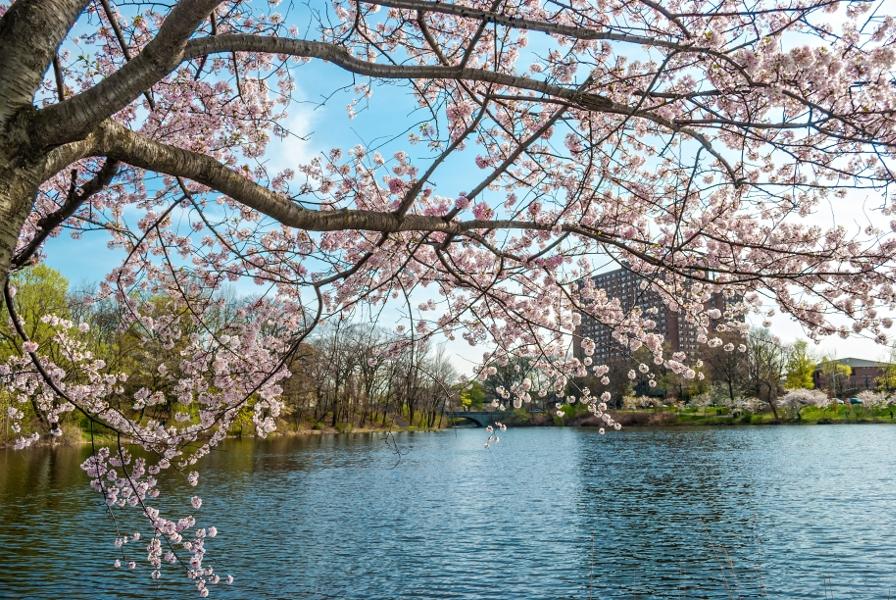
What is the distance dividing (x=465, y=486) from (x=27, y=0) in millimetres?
21052

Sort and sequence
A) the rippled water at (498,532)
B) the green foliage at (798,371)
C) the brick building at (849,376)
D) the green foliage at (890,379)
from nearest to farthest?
the rippled water at (498,532) < the green foliage at (890,379) < the green foliage at (798,371) < the brick building at (849,376)

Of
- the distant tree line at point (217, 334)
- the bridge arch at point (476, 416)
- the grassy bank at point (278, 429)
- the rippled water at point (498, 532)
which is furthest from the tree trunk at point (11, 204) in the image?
the bridge arch at point (476, 416)

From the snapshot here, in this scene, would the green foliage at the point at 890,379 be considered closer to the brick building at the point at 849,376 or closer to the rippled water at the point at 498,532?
the brick building at the point at 849,376

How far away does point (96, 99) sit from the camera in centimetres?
326

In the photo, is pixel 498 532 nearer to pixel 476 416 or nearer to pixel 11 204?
pixel 11 204

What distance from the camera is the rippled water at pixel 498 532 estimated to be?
36.1 ft

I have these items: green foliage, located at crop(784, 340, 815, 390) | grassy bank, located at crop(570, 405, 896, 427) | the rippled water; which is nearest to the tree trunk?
the rippled water

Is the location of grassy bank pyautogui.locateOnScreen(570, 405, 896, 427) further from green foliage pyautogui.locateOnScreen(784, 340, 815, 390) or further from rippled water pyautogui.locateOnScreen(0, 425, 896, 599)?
rippled water pyautogui.locateOnScreen(0, 425, 896, 599)

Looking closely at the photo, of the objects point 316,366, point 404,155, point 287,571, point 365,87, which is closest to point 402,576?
point 287,571

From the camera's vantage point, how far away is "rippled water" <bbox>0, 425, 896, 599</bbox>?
11.0 m

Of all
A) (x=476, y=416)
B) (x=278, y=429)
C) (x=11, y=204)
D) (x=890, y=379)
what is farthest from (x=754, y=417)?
(x=11, y=204)

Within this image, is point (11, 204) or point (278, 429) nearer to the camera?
point (11, 204)

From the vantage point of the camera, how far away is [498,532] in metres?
14.9

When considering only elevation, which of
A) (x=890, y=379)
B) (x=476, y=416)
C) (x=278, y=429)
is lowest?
(x=476, y=416)
